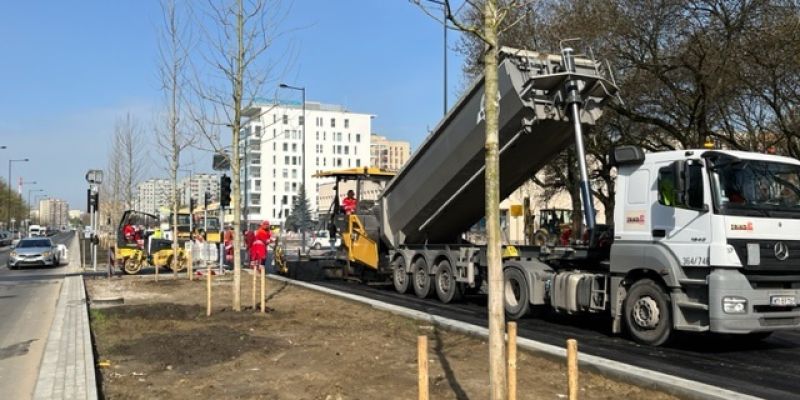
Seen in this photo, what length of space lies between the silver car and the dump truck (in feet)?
72.6

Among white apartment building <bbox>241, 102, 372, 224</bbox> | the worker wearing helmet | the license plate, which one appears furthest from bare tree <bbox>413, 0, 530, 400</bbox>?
white apartment building <bbox>241, 102, 372, 224</bbox>

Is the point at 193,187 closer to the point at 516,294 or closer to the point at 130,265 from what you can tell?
the point at 130,265

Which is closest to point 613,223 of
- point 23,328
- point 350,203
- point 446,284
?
point 446,284

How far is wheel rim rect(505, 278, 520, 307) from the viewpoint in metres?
12.2

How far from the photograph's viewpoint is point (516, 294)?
40.0 feet

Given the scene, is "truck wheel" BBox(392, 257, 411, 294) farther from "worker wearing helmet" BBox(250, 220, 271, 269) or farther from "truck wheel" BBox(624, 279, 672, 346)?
"truck wheel" BBox(624, 279, 672, 346)

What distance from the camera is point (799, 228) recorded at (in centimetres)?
908

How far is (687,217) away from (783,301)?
1.63 metres

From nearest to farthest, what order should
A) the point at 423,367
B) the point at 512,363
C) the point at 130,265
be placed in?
the point at 423,367 < the point at 512,363 < the point at 130,265

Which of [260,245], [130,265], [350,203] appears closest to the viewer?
[350,203]

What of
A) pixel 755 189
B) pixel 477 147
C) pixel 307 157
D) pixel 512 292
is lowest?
pixel 512 292

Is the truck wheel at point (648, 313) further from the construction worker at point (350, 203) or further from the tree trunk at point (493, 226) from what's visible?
the construction worker at point (350, 203)

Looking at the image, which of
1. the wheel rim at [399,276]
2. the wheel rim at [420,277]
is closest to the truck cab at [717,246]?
the wheel rim at [420,277]

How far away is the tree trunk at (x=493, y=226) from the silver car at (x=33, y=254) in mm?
30991
